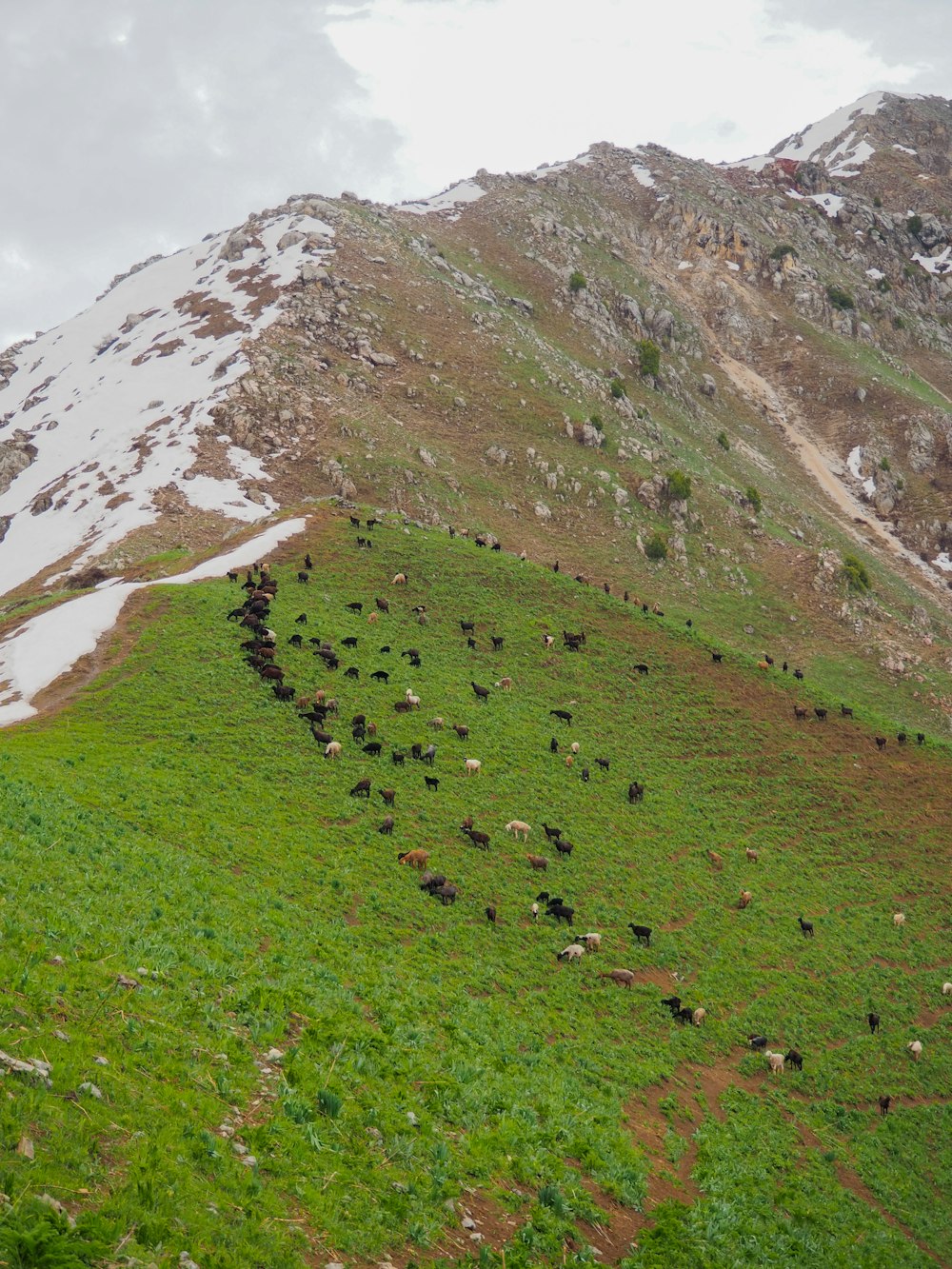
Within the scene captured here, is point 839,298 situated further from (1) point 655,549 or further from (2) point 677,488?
(1) point 655,549

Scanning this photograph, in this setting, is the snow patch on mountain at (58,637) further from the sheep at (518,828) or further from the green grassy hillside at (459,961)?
the sheep at (518,828)

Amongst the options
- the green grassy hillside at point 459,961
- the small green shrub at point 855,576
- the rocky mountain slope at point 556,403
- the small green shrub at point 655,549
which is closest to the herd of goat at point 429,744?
the green grassy hillside at point 459,961

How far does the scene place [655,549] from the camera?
72375mm

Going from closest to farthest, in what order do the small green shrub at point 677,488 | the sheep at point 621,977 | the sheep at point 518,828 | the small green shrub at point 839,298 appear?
the sheep at point 621,977, the sheep at point 518,828, the small green shrub at point 677,488, the small green shrub at point 839,298

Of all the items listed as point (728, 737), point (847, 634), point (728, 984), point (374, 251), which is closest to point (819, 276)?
point (374, 251)

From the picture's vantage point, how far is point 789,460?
345 ft

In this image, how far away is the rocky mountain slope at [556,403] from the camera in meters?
67.1

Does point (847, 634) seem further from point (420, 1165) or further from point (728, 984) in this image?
point (420, 1165)

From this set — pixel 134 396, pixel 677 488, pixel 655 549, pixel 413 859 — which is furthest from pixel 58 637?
pixel 677 488

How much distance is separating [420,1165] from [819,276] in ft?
496

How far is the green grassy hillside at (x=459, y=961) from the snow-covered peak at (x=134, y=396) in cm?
2126

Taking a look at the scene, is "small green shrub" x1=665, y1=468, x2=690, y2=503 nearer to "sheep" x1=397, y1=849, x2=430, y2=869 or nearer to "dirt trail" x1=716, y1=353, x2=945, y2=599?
"dirt trail" x1=716, y1=353, x2=945, y2=599

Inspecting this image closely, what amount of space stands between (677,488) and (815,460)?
41051 mm

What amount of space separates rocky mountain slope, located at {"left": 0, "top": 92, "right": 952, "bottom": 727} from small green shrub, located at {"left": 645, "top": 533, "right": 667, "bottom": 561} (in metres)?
0.31
